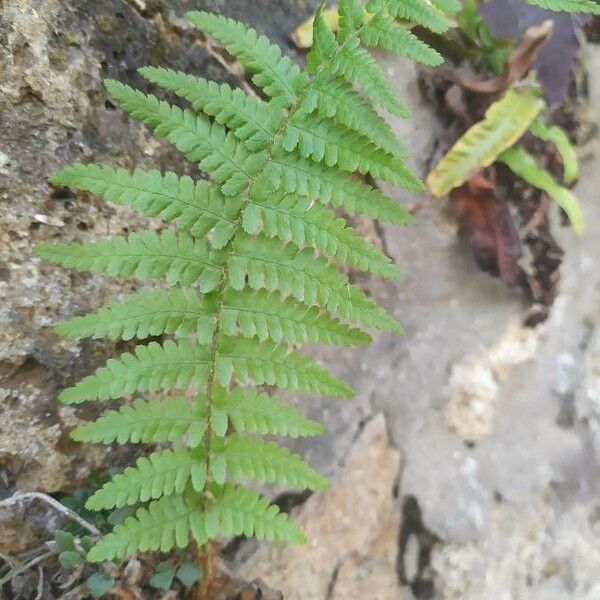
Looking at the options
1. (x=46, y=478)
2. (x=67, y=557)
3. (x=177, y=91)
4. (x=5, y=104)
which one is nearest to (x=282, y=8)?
(x=177, y=91)

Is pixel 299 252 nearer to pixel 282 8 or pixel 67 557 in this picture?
pixel 67 557

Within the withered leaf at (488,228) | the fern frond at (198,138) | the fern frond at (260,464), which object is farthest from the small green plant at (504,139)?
the fern frond at (260,464)

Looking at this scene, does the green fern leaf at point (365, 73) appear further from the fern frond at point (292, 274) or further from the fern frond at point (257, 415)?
the fern frond at point (257, 415)

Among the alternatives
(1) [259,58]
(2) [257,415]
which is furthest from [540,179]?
(2) [257,415]

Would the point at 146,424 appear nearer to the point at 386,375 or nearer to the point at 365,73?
the point at 365,73

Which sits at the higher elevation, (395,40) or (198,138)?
(395,40)

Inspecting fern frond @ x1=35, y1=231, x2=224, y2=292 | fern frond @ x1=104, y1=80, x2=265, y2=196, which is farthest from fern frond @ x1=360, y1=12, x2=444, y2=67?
fern frond @ x1=35, y1=231, x2=224, y2=292
